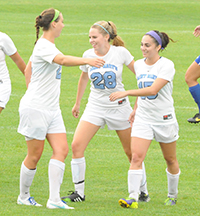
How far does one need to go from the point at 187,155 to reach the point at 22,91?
6929 mm

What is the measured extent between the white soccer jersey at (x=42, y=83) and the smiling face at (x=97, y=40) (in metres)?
0.89

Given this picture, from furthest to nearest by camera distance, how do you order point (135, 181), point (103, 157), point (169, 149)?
point (103, 157) → point (169, 149) → point (135, 181)

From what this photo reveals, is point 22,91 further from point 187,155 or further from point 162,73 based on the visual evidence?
point 162,73

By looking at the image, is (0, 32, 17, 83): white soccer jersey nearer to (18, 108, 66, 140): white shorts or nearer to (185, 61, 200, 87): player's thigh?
(18, 108, 66, 140): white shorts

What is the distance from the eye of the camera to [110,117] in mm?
6891

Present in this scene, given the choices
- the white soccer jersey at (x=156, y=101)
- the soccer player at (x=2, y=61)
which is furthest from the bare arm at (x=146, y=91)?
the soccer player at (x=2, y=61)

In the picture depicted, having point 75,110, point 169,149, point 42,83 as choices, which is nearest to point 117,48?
point 75,110

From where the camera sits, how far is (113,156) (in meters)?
9.10

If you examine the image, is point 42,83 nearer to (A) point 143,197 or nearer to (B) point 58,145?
(B) point 58,145

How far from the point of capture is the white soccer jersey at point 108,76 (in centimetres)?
683

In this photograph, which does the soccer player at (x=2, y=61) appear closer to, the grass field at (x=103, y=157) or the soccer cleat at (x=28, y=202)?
the grass field at (x=103, y=157)

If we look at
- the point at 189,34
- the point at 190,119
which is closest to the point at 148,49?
the point at 190,119

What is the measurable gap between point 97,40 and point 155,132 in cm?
136

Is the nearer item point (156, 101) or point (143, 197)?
point (156, 101)
